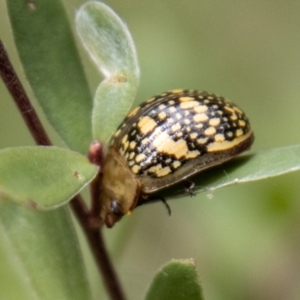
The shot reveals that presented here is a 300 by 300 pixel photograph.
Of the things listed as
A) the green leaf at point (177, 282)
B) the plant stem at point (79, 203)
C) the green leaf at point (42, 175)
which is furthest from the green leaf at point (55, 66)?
the green leaf at point (177, 282)

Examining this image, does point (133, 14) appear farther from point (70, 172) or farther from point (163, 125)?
point (70, 172)

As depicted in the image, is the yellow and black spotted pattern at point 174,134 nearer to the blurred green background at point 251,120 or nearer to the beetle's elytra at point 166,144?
the beetle's elytra at point 166,144

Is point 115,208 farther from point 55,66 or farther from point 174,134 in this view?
point 55,66

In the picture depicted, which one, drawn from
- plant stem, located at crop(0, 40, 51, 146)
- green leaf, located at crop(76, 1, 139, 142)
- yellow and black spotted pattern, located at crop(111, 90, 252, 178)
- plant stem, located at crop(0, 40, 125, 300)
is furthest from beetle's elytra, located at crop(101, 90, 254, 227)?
plant stem, located at crop(0, 40, 51, 146)

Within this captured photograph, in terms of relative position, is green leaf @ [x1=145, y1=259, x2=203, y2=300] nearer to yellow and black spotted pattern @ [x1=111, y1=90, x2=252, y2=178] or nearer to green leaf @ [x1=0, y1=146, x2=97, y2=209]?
green leaf @ [x1=0, y1=146, x2=97, y2=209]

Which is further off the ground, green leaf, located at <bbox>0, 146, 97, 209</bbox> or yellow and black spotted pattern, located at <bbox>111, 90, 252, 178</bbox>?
green leaf, located at <bbox>0, 146, 97, 209</bbox>

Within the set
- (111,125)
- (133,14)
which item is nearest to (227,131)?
(111,125)
